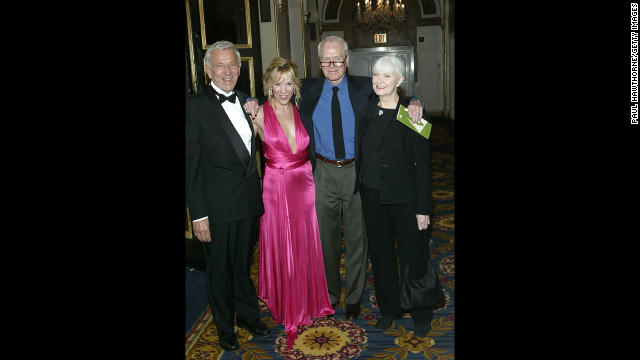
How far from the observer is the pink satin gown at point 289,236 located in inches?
105

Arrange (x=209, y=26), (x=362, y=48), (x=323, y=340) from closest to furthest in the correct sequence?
1. (x=323, y=340)
2. (x=209, y=26)
3. (x=362, y=48)

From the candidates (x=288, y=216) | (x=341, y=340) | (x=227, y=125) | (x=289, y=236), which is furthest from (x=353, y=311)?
(x=227, y=125)

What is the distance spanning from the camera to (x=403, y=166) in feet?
8.16

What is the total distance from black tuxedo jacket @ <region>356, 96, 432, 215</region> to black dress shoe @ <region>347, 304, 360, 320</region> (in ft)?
2.81

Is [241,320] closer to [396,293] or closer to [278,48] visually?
[396,293]

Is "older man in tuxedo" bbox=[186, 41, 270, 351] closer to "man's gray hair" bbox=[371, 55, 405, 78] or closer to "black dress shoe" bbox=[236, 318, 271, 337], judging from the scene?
"black dress shoe" bbox=[236, 318, 271, 337]

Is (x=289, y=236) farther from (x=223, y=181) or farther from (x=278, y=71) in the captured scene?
(x=278, y=71)

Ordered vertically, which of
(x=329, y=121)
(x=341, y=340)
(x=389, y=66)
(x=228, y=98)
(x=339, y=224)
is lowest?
(x=341, y=340)

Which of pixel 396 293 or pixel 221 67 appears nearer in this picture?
pixel 221 67

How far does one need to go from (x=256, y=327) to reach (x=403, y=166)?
1.35 metres

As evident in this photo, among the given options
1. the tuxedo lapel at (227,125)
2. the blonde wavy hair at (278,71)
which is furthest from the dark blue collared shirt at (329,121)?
the tuxedo lapel at (227,125)

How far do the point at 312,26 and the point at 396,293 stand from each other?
720cm

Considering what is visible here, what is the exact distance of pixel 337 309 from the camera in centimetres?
315
